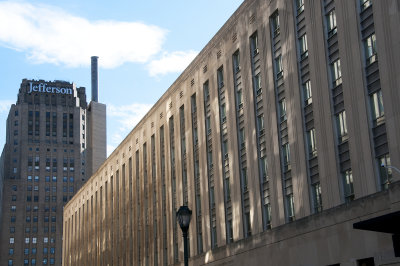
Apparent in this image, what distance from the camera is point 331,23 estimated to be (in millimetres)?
37281

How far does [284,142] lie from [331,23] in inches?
331

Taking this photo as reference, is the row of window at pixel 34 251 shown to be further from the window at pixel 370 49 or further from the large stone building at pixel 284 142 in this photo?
the window at pixel 370 49

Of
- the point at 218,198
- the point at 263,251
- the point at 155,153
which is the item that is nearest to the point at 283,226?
the point at 263,251

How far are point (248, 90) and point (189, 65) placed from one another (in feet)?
41.8

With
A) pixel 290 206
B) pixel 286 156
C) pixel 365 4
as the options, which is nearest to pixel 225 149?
pixel 286 156

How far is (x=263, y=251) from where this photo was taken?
1655 inches

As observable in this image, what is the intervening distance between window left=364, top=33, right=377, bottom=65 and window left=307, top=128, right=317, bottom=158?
247 inches

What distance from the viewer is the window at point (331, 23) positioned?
36.9 metres

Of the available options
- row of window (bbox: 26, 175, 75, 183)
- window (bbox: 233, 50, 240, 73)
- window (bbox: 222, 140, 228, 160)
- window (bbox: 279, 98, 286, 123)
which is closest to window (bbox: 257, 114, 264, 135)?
window (bbox: 279, 98, 286, 123)

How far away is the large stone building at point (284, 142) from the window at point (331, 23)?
0.38 feet

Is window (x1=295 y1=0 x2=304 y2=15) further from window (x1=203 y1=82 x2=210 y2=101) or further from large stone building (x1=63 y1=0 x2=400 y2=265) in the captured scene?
window (x1=203 y1=82 x2=210 y2=101)

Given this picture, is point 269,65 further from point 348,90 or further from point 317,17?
point 348,90

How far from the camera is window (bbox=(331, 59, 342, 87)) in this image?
1430 inches

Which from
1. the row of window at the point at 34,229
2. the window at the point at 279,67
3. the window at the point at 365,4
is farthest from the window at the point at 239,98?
the row of window at the point at 34,229
